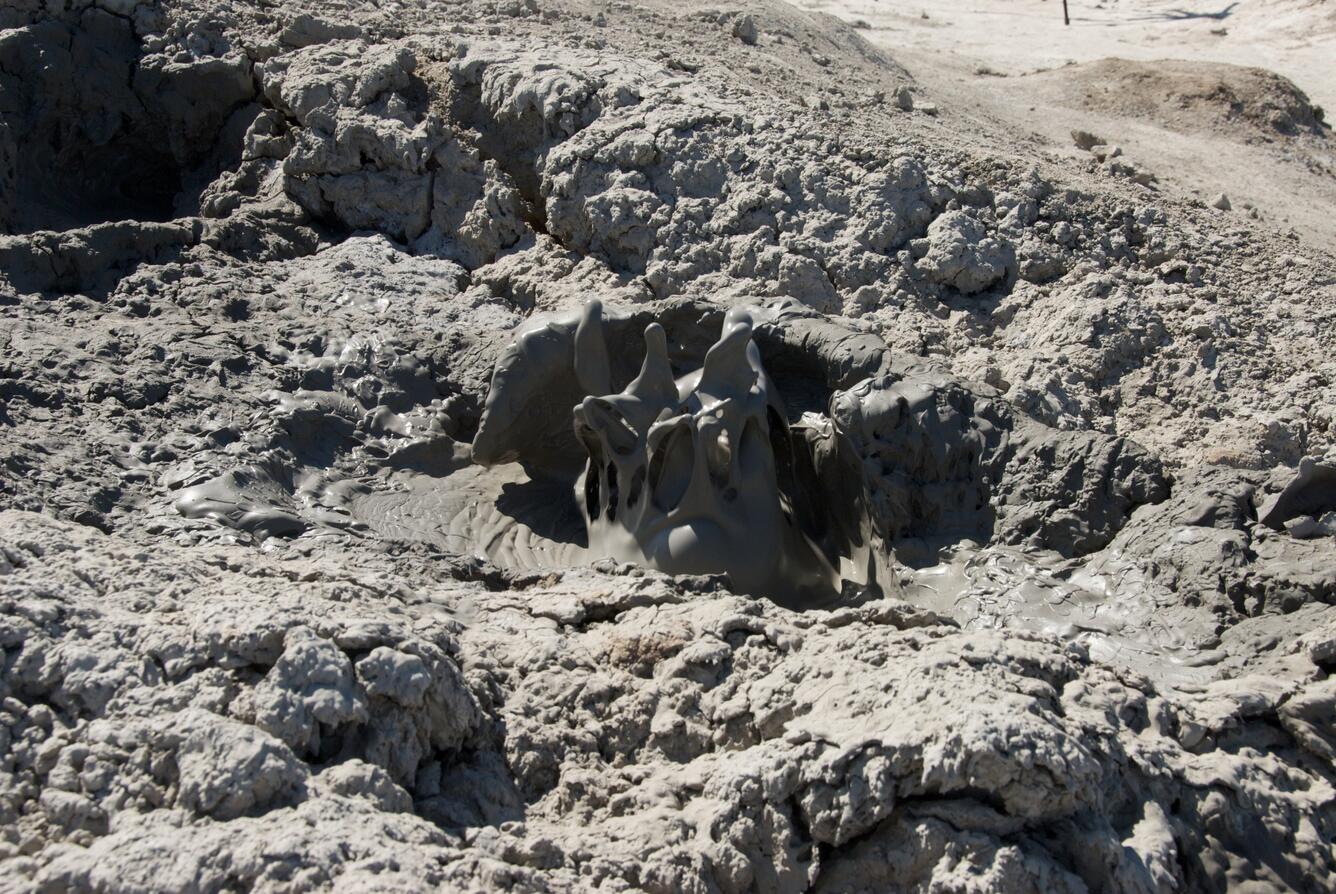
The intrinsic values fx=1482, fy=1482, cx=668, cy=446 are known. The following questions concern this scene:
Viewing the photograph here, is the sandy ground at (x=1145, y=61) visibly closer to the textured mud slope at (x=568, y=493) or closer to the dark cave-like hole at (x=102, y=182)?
the textured mud slope at (x=568, y=493)

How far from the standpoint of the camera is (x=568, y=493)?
5.52 metres

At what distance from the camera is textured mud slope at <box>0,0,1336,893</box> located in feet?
10.2

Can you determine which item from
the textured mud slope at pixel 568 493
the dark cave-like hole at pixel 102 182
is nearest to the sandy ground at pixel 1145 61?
the textured mud slope at pixel 568 493

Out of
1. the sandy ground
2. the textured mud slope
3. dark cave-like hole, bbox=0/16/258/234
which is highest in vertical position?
dark cave-like hole, bbox=0/16/258/234

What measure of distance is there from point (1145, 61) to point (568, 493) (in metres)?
7.64

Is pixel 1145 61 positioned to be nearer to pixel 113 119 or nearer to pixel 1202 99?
pixel 1202 99

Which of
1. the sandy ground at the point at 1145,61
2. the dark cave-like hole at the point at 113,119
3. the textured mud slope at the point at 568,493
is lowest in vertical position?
the sandy ground at the point at 1145,61

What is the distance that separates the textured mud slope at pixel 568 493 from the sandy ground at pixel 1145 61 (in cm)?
82

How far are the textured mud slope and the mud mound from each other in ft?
5.63

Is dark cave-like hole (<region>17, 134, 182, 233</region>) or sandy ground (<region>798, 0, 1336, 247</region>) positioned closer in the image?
dark cave-like hole (<region>17, 134, 182, 233</region>)

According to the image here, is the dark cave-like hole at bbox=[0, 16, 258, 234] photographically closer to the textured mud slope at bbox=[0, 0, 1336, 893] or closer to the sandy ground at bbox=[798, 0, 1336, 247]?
the textured mud slope at bbox=[0, 0, 1336, 893]

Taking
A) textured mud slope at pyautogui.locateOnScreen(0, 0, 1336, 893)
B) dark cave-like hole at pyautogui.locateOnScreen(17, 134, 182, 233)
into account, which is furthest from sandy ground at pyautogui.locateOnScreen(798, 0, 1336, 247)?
dark cave-like hole at pyautogui.locateOnScreen(17, 134, 182, 233)

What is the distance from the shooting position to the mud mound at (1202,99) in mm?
9578

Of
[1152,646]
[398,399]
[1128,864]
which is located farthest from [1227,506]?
[398,399]
